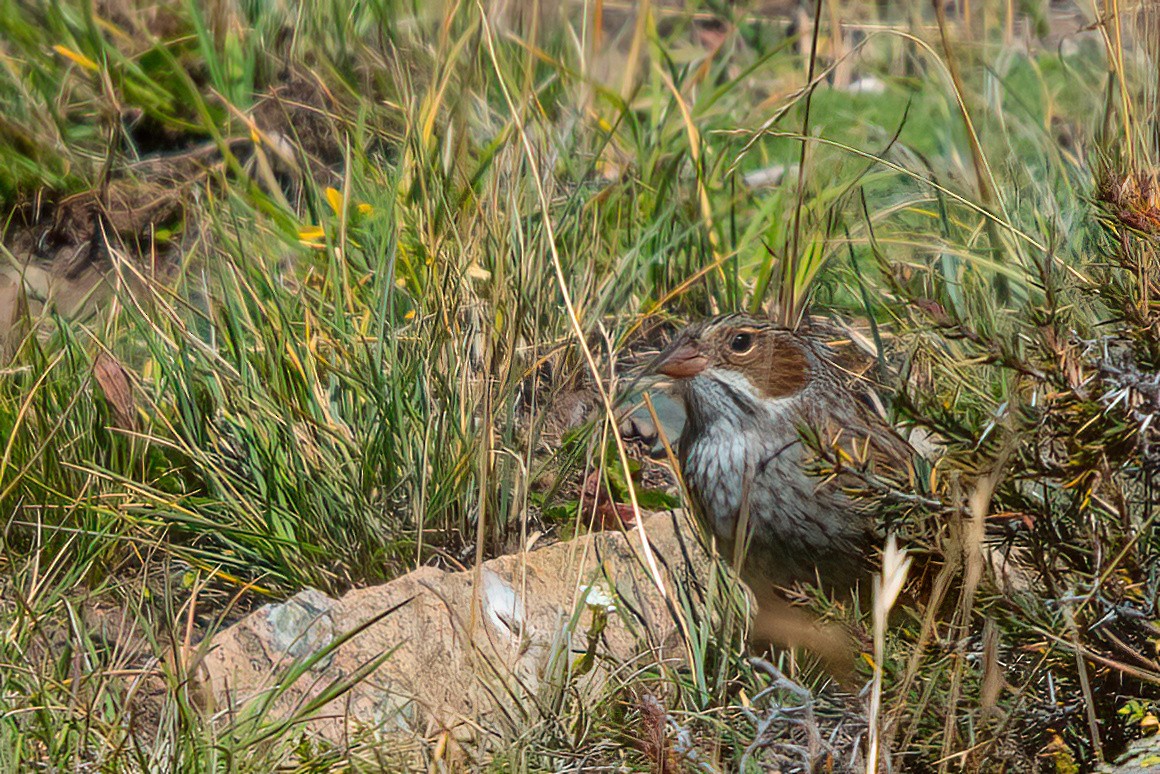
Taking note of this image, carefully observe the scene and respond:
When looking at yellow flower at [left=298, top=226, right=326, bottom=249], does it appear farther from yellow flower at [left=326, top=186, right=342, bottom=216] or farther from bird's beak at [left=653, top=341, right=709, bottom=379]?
bird's beak at [left=653, top=341, right=709, bottom=379]

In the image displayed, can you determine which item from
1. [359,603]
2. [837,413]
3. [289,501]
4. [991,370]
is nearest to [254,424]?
[289,501]

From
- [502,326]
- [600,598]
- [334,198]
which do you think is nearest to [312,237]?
[334,198]

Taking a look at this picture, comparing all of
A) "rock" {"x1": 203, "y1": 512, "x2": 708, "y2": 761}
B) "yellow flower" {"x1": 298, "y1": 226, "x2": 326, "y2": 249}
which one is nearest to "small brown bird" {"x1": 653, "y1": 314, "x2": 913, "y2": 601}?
"rock" {"x1": 203, "y1": 512, "x2": 708, "y2": 761}

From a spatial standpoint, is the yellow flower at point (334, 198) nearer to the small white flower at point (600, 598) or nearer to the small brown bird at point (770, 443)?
the small brown bird at point (770, 443)

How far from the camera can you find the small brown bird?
2924 millimetres

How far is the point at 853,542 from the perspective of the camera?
9.46 ft

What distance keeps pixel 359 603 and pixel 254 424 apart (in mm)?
489

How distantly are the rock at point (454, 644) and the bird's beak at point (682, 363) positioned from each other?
0.37 m

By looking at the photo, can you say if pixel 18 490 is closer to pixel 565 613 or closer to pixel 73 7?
pixel 565 613

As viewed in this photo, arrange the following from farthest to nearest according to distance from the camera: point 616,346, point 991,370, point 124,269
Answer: point 124,269 < point 616,346 < point 991,370

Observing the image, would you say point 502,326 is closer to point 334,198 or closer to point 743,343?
point 743,343

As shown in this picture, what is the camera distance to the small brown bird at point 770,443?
115 inches

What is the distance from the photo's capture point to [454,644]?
9.68ft

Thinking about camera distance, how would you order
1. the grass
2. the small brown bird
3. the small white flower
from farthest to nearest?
the small white flower
the small brown bird
the grass
